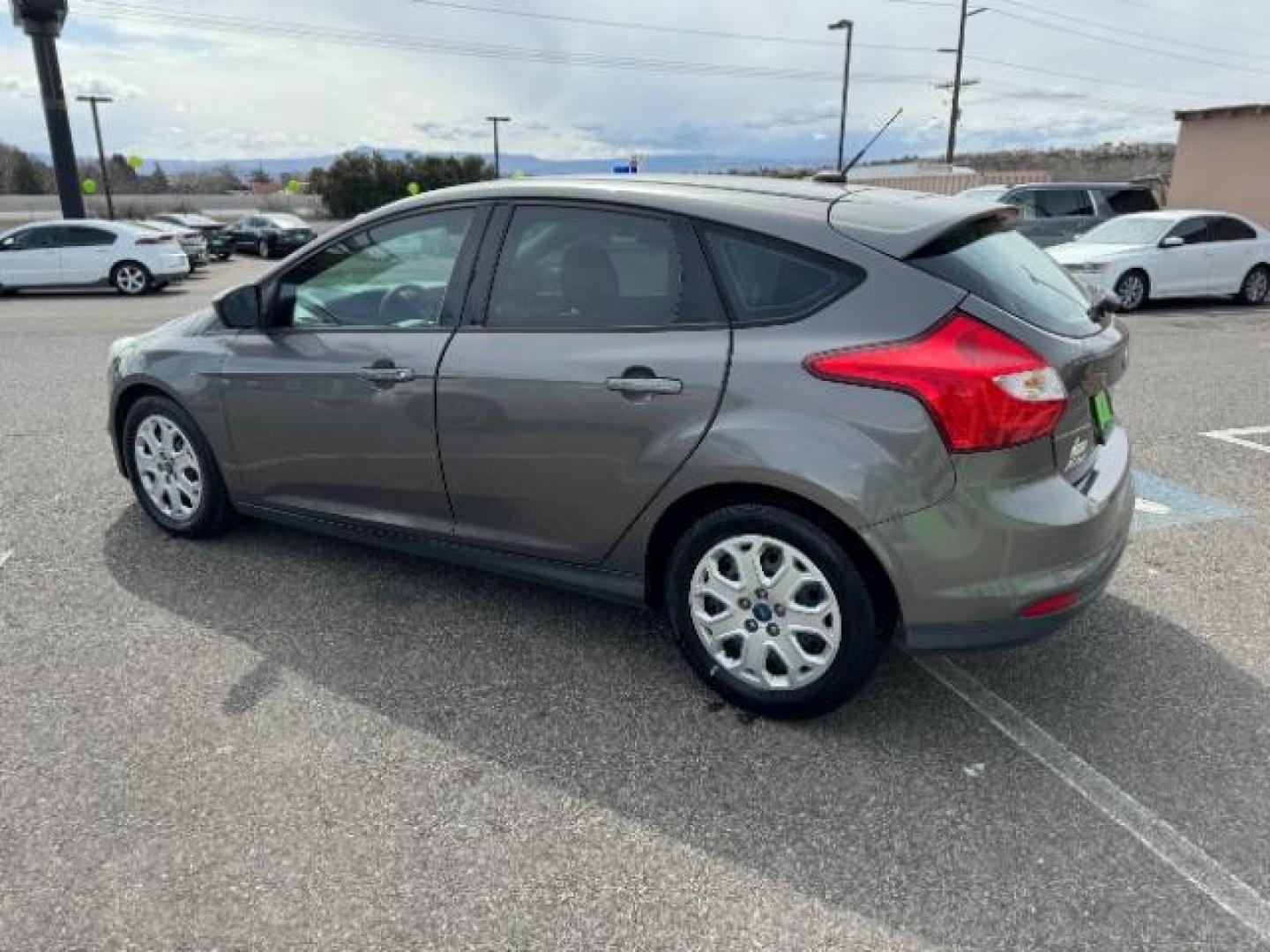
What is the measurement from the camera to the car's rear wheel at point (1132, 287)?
531 inches

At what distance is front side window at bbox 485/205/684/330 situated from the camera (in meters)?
3.08

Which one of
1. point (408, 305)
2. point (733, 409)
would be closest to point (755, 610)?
point (733, 409)

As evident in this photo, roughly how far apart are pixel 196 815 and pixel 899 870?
183 cm

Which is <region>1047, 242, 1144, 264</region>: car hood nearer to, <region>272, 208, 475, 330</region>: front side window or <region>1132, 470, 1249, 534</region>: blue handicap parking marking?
<region>1132, 470, 1249, 534</region>: blue handicap parking marking

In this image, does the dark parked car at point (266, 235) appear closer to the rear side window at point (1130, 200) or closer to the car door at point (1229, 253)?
the rear side window at point (1130, 200)

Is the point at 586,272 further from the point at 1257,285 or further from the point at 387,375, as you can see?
the point at 1257,285

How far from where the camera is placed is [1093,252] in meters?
13.5

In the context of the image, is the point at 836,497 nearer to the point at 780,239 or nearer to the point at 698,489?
the point at 698,489

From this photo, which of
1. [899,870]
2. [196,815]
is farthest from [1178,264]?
[196,815]

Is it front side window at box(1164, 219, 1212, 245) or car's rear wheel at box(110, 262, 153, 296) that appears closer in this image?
front side window at box(1164, 219, 1212, 245)

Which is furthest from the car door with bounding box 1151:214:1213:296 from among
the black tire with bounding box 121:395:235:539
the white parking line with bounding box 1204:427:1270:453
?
the black tire with bounding box 121:395:235:539

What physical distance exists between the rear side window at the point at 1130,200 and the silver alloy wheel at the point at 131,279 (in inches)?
674

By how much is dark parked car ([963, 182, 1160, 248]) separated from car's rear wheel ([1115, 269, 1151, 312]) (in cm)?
297

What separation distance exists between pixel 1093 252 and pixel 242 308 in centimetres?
1265
